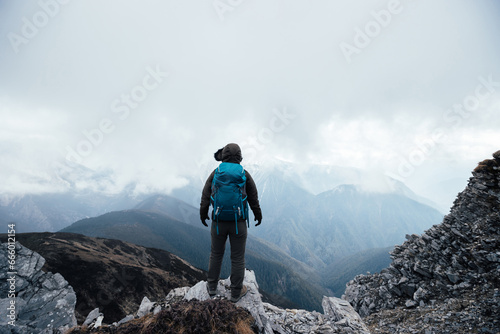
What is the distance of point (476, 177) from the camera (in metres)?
17.6

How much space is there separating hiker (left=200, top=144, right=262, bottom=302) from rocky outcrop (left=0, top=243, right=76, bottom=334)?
6.86m

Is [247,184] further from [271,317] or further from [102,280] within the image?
[102,280]

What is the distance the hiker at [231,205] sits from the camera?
6.88m

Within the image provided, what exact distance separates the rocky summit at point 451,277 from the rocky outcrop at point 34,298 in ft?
61.0

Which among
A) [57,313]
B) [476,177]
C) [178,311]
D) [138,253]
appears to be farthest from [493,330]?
[138,253]

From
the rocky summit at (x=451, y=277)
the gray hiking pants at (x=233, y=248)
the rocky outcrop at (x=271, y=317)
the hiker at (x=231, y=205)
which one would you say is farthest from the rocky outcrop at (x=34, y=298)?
the rocky summit at (x=451, y=277)

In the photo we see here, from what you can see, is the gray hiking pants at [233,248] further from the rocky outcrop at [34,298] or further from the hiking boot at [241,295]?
the rocky outcrop at [34,298]

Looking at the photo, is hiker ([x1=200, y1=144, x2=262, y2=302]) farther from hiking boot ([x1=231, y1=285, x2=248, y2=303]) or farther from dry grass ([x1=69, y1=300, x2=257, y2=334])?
dry grass ([x1=69, y1=300, x2=257, y2=334])

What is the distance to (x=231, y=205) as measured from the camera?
684 centimetres

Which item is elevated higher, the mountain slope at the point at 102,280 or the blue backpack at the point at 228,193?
the blue backpack at the point at 228,193

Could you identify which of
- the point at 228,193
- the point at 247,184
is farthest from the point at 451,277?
the point at 228,193

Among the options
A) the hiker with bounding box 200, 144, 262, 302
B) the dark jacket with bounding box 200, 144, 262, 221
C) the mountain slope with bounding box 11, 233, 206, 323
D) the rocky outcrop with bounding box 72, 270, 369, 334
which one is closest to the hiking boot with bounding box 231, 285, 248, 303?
the hiker with bounding box 200, 144, 262, 302

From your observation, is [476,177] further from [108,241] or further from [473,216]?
[108,241]

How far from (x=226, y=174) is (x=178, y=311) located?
436 centimetres
